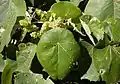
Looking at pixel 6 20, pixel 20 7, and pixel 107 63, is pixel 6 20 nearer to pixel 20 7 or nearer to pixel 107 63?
pixel 20 7

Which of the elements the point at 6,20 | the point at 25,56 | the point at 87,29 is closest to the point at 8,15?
the point at 6,20

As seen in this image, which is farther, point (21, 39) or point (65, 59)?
point (21, 39)

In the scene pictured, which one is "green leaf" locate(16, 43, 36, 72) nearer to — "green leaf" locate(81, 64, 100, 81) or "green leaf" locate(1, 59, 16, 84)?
"green leaf" locate(1, 59, 16, 84)

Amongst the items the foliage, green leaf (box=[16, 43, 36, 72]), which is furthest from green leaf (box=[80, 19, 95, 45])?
green leaf (box=[16, 43, 36, 72])

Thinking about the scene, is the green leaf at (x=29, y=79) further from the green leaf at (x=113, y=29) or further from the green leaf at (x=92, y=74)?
the green leaf at (x=113, y=29)

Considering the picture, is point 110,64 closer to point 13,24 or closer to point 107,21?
point 107,21

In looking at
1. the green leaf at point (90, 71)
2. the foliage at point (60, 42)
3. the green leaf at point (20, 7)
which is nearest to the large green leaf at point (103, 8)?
the foliage at point (60, 42)

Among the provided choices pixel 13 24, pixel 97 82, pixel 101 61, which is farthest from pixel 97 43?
pixel 13 24
